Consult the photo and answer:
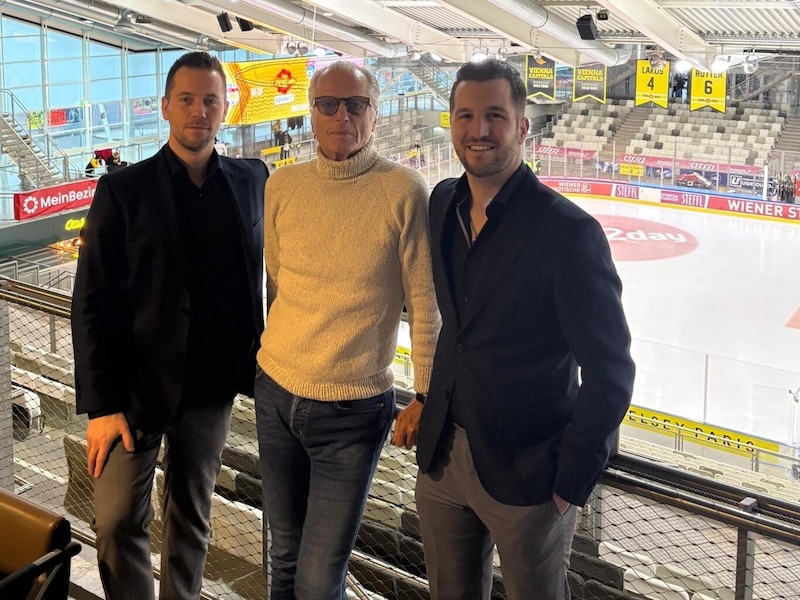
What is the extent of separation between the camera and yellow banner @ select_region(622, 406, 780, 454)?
224 inches

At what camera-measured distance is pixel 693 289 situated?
460 inches

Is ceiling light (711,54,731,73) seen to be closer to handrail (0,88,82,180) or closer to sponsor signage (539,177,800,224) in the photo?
sponsor signage (539,177,800,224)

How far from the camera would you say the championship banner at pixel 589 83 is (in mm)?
16797

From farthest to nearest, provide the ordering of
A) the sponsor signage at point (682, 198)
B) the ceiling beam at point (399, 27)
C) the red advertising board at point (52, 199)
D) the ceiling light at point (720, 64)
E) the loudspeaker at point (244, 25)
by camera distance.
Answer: the sponsor signage at point (682, 198)
the loudspeaker at point (244, 25)
the ceiling light at point (720, 64)
the ceiling beam at point (399, 27)
the red advertising board at point (52, 199)

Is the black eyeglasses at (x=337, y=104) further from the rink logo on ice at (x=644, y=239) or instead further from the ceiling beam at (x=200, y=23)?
the ceiling beam at (x=200, y=23)

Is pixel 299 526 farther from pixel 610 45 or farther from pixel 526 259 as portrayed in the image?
pixel 610 45

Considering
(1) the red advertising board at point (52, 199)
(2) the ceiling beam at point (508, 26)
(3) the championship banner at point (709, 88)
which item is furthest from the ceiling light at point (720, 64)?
(1) the red advertising board at point (52, 199)

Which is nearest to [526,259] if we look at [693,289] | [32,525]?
[32,525]

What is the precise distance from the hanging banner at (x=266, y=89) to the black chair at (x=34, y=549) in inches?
520

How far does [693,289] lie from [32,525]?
11169 mm

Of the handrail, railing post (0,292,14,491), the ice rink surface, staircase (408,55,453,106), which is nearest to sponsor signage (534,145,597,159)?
the ice rink surface

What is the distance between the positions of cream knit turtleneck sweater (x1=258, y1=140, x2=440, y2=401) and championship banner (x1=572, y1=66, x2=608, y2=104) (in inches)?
627

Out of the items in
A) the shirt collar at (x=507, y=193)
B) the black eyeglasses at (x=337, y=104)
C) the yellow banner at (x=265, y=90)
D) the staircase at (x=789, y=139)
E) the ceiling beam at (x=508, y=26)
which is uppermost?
the ceiling beam at (x=508, y=26)

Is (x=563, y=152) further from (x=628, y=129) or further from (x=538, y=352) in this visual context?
(x=538, y=352)
